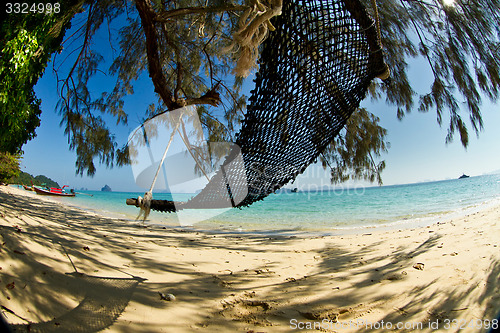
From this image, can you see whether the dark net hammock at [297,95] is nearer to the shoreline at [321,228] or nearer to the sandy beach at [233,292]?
the sandy beach at [233,292]

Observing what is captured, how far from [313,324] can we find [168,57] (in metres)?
3.12

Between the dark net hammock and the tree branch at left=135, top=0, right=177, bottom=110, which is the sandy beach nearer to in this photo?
the dark net hammock

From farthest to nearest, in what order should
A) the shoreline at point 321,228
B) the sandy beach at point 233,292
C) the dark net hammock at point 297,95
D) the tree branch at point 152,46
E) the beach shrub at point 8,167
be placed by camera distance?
1. the beach shrub at point 8,167
2. the shoreline at point 321,228
3. the tree branch at point 152,46
4. the dark net hammock at point 297,95
5. the sandy beach at point 233,292

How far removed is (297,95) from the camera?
55.0 inches

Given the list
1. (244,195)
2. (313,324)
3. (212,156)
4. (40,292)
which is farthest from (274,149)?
(212,156)

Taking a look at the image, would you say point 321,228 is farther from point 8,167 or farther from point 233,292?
point 8,167

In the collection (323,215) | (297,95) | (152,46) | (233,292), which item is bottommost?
(323,215)

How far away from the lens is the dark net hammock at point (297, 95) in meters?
1.21

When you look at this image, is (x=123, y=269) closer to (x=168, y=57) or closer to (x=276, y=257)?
(x=276, y=257)

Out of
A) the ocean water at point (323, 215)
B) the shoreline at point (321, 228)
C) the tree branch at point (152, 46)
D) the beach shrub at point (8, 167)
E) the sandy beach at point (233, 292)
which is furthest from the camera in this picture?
the beach shrub at point (8, 167)

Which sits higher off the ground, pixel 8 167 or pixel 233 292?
pixel 8 167

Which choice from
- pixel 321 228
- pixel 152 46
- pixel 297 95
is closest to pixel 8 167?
pixel 152 46

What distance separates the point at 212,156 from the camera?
130 inches

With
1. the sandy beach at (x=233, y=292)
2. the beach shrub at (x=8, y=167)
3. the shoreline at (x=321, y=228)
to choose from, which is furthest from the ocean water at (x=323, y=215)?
the sandy beach at (x=233, y=292)
